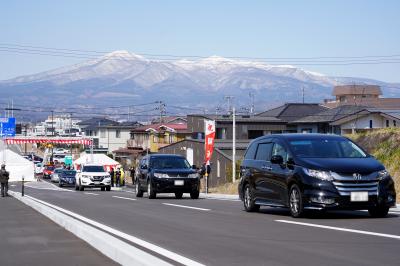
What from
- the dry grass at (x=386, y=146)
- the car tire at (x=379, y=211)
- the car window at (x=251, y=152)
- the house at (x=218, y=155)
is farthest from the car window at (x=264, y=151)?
the house at (x=218, y=155)

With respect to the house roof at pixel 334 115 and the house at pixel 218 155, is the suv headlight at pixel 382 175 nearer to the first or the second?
the house at pixel 218 155

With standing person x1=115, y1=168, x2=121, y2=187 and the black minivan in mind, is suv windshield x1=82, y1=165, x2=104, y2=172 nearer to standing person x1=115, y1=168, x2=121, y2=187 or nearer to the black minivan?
standing person x1=115, y1=168, x2=121, y2=187

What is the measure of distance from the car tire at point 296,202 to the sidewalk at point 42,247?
179 inches

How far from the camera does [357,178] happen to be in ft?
45.8

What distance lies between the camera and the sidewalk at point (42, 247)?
946 cm

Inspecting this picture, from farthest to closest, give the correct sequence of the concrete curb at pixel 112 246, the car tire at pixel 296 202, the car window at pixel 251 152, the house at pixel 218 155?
the house at pixel 218 155, the car window at pixel 251 152, the car tire at pixel 296 202, the concrete curb at pixel 112 246

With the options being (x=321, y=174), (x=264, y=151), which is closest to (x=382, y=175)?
(x=321, y=174)

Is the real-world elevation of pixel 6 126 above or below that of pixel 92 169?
above

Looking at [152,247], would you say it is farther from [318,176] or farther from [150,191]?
[150,191]

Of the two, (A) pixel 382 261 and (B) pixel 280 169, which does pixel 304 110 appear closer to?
(B) pixel 280 169

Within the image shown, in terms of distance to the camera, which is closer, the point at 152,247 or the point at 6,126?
the point at 152,247

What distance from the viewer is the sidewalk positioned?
946cm

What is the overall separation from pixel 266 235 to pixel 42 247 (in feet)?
11.4

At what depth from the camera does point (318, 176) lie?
14.1m
